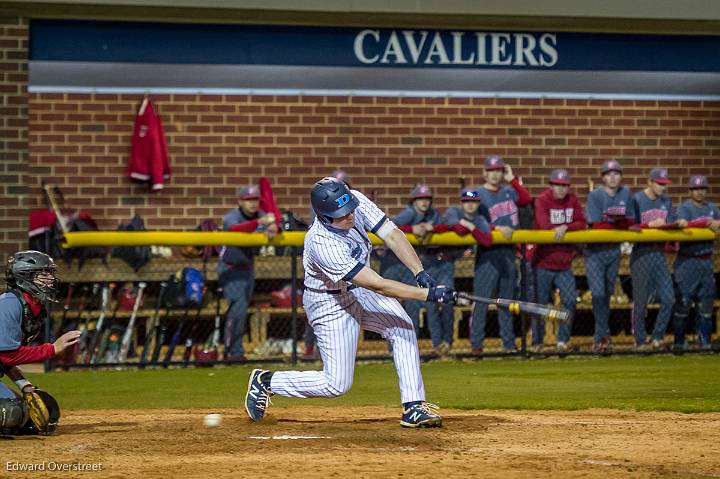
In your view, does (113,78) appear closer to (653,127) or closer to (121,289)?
(121,289)

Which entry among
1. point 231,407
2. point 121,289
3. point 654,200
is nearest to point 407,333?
point 231,407

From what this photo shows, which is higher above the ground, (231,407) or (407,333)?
(407,333)

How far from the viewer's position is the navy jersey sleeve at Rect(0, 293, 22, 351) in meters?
7.76

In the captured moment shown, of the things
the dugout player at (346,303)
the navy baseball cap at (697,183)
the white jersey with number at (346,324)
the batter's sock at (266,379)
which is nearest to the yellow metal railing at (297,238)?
the navy baseball cap at (697,183)

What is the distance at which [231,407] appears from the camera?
998 centimetres

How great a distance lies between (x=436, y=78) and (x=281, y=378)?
8781mm

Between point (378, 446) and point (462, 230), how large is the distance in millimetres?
6143

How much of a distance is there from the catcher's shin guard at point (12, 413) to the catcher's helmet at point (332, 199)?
2.26 m

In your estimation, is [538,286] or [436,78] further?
[436,78]

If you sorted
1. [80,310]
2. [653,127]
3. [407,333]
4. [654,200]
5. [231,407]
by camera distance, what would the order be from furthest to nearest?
[653,127] → [654,200] → [80,310] → [231,407] → [407,333]

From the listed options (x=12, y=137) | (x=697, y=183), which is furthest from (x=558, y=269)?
(x=12, y=137)

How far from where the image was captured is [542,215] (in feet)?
46.0

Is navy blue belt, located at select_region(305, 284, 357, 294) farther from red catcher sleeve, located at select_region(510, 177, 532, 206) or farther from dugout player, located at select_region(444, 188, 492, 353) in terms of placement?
red catcher sleeve, located at select_region(510, 177, 532, 206)

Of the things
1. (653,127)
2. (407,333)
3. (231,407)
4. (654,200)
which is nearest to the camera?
(407,333)
